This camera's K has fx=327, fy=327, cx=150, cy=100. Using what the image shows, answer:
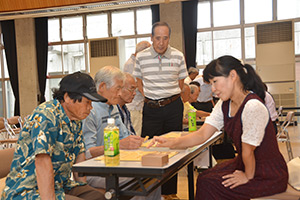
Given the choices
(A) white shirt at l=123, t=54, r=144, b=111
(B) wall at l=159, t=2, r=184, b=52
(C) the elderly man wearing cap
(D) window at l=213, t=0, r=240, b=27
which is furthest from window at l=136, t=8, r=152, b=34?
(C) the elderly man wearing cap

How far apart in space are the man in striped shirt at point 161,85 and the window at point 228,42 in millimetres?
6838

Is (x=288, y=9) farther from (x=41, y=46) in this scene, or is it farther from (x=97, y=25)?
(x=41, y=46)

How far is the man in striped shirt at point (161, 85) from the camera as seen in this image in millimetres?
3281

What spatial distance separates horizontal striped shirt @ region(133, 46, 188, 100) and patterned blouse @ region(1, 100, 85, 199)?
172cm

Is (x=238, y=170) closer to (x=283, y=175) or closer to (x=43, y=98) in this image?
(x=283, y=175)

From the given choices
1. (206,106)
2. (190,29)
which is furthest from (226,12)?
(206,106)

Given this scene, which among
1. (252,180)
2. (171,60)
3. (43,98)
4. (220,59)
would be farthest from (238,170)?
(43,98)

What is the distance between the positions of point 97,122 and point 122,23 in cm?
880

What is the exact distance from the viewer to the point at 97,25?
35.9 feet

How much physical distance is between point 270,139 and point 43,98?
10459mm

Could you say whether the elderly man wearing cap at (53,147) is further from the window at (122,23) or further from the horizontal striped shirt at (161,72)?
the window at (122,23)

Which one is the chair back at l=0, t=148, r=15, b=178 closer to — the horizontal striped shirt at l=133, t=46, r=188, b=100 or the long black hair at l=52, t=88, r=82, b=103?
the long black hair at l=52, t=88, r=82, b=103

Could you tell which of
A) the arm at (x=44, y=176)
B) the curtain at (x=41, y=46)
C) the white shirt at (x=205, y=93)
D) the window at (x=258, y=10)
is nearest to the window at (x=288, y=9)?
the window at (x=258, y=10)

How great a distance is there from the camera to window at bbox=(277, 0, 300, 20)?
9.23 m
